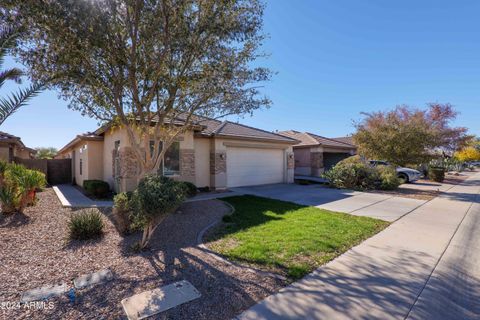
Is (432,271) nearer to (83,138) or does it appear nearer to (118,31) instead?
(118,31)

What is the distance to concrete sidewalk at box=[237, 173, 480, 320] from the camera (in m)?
3.01

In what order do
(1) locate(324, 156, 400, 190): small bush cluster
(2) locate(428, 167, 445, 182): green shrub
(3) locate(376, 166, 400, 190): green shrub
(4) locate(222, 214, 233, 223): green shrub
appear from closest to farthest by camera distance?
(4) locate(222, 214, 233, 223): green shrub, (3) locate(376, 166, 400, 190): green shrub, (1) locate(324, 156, 400, 190): small bush cluster, (2) locate(428, 167, 445, 182): green shrub

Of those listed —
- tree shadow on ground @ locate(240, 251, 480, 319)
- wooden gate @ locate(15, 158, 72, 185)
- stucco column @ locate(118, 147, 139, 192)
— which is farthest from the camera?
wooden gate @ locate(15, 158, 72, 185)

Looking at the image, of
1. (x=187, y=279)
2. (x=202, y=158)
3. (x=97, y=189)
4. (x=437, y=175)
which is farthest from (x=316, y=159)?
(x=187, y=279)

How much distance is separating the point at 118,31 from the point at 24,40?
218cm

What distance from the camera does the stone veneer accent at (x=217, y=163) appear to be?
13.1 meters

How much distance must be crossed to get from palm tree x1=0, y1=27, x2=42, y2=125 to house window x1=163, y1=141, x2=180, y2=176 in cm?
611

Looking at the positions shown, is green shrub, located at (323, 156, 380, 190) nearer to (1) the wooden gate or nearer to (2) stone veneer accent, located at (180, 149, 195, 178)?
(2) stone veneer accent, located at (180, 149, 195, 178)

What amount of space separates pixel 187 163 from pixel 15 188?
6288 millimetres

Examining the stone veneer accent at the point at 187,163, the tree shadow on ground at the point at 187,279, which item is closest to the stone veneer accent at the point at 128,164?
the stone veneer accent at the point at 187,163

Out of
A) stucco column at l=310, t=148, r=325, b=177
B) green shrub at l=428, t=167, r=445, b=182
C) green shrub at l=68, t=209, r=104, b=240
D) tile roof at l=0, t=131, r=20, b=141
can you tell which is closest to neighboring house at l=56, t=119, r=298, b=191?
tile roof at l=0, t=131, r=20, b=141

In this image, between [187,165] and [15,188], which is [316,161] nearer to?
[187,165]

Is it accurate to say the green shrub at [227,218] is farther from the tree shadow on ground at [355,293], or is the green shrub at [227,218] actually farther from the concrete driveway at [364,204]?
the concrete driveway at [364,204]

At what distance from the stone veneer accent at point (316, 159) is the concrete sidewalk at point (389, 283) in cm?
1566
